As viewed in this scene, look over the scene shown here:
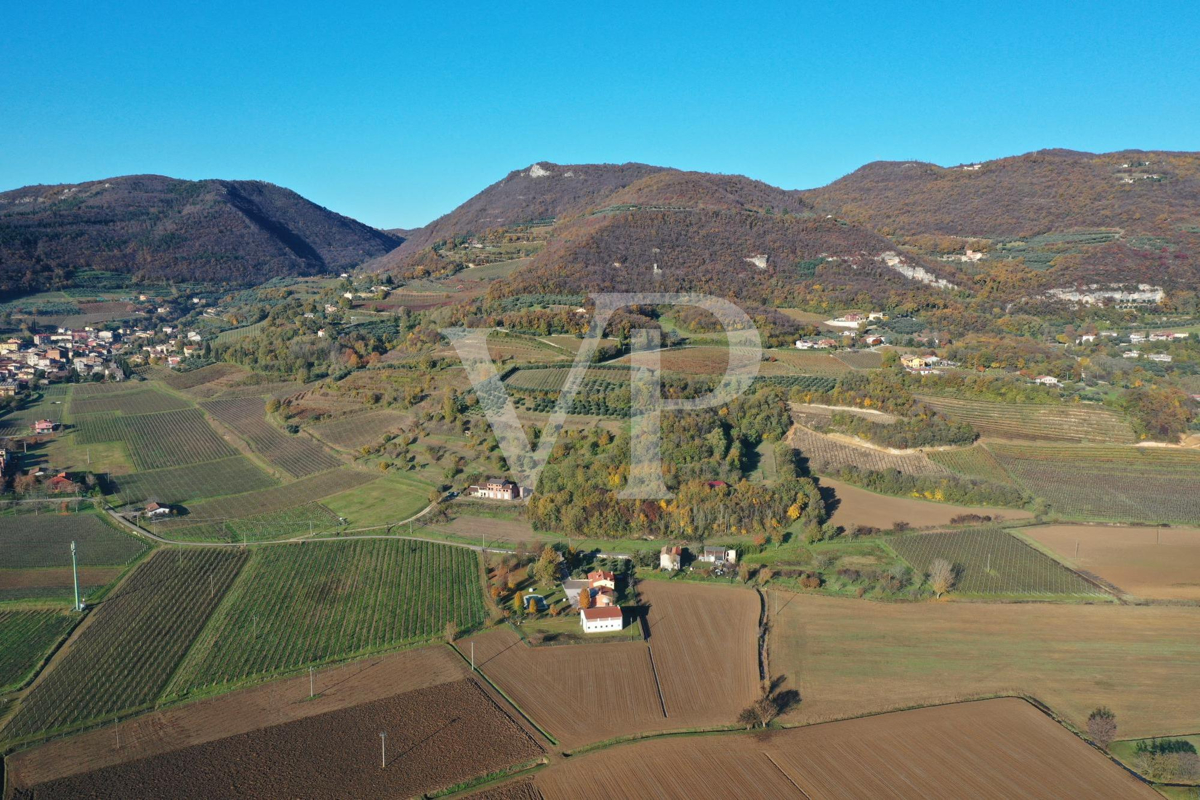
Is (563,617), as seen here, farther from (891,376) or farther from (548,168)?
(548,168)

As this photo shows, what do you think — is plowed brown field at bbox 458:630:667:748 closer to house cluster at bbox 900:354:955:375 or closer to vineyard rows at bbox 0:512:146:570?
vineyard rows at bbox 0:512:146:570

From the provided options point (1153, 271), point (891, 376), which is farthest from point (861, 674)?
point (1153, 271)

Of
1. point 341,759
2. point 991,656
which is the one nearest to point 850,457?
point 991,656

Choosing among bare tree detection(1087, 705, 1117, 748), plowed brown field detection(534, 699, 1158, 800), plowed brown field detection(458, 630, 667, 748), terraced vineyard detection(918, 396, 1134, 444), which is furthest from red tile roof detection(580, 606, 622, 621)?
terraced vineyard detection(918, 396, 1134, 444)

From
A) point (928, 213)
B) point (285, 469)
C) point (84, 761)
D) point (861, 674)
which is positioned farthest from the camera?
point (928, 213)

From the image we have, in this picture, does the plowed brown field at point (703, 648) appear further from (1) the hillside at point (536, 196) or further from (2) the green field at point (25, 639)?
(1) the hillside at point (536, 196)

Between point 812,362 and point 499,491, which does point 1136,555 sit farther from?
point 499,491

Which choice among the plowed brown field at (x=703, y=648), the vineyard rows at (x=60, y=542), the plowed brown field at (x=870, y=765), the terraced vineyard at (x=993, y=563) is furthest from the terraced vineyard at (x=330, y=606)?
the terraced vineyard at (x=993, y=563)
